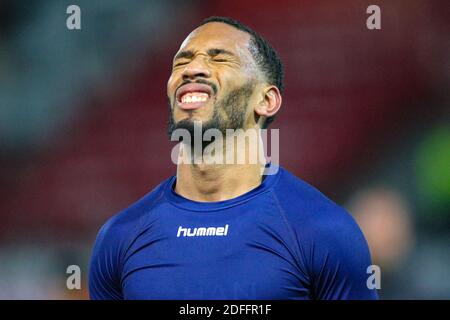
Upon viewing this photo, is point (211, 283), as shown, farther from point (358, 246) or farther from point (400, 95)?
point (400, 95)

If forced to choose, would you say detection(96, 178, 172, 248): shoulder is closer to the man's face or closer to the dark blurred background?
the man's face

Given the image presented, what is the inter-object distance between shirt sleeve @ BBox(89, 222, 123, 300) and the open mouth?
632 millimetres

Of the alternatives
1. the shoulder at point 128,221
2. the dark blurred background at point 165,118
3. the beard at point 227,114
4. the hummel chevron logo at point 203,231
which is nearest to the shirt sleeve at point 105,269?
the shoulder at point 128,221

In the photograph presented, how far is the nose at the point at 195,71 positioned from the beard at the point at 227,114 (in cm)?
12

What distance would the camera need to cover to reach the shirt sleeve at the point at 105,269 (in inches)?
112

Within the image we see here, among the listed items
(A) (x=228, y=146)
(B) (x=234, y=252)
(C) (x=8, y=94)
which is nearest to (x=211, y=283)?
(B) (x=234, y=252)

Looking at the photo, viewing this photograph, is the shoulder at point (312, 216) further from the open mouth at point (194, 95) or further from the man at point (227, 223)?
the open mouth at point (194, 95)

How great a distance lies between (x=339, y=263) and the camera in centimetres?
263

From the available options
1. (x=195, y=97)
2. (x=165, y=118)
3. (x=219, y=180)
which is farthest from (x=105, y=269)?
(x=165, y=118)

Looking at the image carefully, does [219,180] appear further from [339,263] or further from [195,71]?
[339,263]

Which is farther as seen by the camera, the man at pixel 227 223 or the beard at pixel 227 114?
the beard at pixel 227 114

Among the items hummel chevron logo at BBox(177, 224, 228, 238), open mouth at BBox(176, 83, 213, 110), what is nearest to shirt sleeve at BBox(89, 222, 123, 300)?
hummel chevron logo at BBox(177, 224, 228, 238)

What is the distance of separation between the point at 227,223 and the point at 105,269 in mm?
559

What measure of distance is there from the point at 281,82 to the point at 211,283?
0.94 meters
